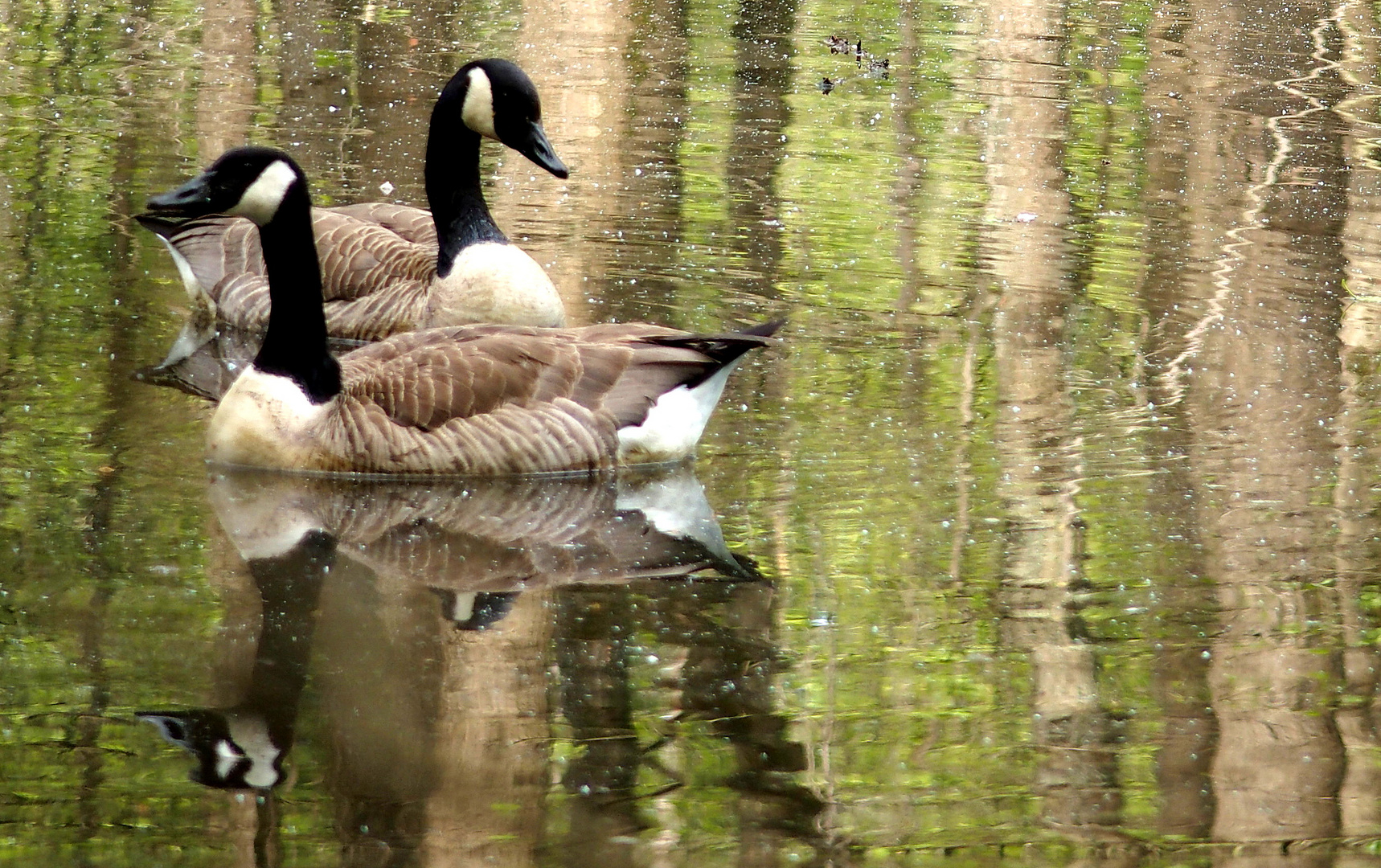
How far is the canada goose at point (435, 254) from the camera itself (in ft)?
26.5

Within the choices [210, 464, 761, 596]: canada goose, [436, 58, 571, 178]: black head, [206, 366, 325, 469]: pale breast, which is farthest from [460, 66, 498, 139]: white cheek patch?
[210, 464, 761, 596]: canada goose

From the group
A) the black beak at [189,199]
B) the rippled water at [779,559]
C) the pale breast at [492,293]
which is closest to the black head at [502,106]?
the pale breast at [492,293]

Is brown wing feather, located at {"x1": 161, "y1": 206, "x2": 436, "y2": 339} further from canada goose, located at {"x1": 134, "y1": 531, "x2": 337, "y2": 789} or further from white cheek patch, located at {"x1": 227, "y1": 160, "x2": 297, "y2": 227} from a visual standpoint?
canada goose, located at {"x1": 134, "y1": 531, "x2": 337, "y2": 789}

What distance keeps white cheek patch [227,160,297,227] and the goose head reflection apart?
1015 mm

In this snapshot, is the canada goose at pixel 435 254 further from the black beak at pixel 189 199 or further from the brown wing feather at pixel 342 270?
the black beak at pixel 189 199

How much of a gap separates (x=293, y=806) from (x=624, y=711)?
952mm

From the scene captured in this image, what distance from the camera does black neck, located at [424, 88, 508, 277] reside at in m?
8.19

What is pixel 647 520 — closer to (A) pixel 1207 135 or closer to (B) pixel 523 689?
(B) pixel 523 689

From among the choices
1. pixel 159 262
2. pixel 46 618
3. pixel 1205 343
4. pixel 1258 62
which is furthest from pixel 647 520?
pixel 1258 62

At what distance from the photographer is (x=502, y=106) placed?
825cm

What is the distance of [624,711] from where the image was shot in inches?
191

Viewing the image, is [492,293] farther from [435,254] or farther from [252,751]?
[252,751]

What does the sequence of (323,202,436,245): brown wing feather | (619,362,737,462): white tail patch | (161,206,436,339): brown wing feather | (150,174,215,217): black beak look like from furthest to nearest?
(323,202,436,245): brown wing feather < (161,206,436,339): brown wing feather < (619,362,737,462): white tail patch < (150,174,215,217): black beak

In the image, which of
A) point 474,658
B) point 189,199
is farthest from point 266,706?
point 189,199
